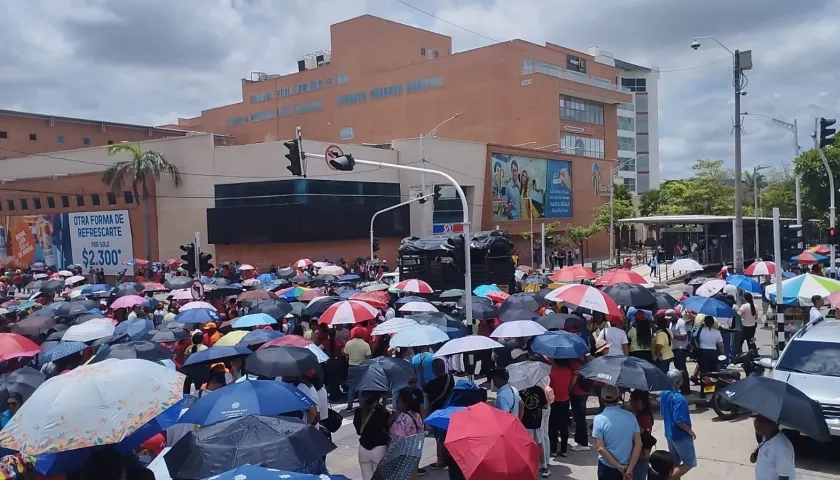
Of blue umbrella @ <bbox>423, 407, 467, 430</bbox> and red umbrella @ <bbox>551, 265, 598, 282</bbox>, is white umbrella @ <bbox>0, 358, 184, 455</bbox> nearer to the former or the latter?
blue umbrella @ <bbox>423, 407, 467, 430</bbox>

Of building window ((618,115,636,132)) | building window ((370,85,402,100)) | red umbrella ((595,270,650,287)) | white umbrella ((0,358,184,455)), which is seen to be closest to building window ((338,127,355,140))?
building window ((370,85,402,100))

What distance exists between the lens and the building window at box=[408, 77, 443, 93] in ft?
226

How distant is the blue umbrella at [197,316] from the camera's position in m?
14.8

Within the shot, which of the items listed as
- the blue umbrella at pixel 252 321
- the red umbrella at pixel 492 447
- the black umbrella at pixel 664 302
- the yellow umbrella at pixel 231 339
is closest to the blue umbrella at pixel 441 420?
the red umbrella at pixel 492 447

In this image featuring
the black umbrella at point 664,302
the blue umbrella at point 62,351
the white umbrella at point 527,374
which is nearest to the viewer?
the white umbrella at point 527,374

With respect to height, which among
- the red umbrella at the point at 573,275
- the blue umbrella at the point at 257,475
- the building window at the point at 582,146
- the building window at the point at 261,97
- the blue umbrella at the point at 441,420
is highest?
the building window at the point at 261,97

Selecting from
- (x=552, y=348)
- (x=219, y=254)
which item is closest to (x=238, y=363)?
(x=552, y=348)

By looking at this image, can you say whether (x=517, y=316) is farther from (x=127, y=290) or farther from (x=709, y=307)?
(x=127, y=290)

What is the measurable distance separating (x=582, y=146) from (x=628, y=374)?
61591 mm

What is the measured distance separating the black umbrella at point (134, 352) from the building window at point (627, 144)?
292 ft

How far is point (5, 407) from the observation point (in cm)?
750

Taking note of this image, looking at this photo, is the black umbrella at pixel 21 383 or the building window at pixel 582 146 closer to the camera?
the black umbrella at pixel 21 383

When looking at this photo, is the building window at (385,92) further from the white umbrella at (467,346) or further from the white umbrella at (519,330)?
the white umbrella at (467,346)

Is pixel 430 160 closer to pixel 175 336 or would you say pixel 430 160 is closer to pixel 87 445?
pixel 175 336
